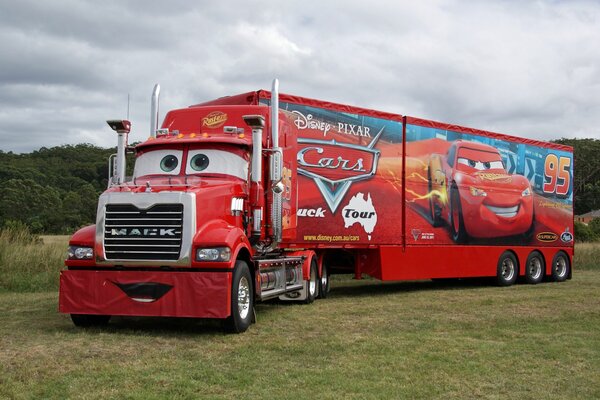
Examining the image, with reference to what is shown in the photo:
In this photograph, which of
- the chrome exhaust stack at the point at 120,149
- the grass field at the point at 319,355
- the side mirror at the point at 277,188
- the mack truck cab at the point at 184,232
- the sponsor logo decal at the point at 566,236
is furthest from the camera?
the sponsor logo decal at the point at 566,236

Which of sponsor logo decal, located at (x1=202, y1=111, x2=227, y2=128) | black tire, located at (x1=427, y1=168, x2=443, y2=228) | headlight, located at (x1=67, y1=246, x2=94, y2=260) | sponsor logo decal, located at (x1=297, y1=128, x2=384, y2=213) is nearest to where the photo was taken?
headlight, located at (x1=67, y1=246, x2=94, y2=260)

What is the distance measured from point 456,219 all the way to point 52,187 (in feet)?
143

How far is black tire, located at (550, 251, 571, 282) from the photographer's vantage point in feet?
65.4

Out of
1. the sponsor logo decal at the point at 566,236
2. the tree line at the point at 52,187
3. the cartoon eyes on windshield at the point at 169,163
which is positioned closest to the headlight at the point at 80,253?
the cartoon eyes on windshield at the point at 169,163

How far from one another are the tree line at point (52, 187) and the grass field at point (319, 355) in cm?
2214

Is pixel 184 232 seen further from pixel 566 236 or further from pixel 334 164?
pixel 566 236

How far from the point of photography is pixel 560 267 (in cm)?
2036

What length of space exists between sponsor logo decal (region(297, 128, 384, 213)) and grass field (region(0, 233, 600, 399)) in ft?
9.47

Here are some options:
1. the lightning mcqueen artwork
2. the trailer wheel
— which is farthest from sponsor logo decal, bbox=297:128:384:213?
the lightning mcqueen artwork

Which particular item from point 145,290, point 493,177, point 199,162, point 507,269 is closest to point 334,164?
point 199,162

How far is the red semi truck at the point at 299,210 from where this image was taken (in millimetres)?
8641

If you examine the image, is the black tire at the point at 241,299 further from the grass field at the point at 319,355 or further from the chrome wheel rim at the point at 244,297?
the grass field at the point at 319,355

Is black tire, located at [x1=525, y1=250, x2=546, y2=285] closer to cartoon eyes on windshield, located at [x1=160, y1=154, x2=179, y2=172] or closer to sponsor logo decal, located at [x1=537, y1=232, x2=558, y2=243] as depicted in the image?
sponsor logo decal, located at [x1=537, y1=232, x2=558, y2=243]

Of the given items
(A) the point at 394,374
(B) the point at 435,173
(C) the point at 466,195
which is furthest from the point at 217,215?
(C) the point at 466,195
